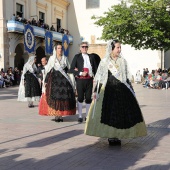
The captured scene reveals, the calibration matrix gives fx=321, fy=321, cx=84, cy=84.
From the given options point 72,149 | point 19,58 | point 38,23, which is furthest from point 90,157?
point 19,58

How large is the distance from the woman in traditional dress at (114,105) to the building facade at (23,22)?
18084mm

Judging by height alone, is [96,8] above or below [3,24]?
above

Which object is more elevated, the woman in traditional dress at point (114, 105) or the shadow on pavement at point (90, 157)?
the woman in traditional dress at point (114, 105)

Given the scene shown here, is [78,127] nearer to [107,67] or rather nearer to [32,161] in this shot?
[107,67]

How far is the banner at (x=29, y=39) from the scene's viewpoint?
75.0ft

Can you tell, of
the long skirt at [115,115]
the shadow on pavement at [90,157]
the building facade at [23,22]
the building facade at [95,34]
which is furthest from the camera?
the building facade at [95,34]

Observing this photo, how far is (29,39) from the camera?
23.3 m

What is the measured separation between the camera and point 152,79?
836 inches

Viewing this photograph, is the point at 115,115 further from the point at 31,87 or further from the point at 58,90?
the point at 31,87

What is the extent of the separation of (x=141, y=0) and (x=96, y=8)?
968 cm

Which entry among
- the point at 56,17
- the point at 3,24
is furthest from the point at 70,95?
the point at 56,17

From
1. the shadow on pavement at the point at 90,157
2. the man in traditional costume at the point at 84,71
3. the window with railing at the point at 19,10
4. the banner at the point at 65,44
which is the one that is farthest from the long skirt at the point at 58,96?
the banner at the point at 65,44

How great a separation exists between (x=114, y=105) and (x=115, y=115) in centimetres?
15

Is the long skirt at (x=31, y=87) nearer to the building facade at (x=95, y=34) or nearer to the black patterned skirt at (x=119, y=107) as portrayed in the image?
the black patterned skirt at (x=119, y=107)
